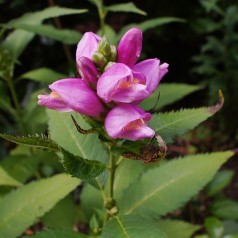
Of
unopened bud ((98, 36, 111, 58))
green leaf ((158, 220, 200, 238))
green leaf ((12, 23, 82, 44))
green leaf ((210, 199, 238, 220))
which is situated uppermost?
unopened bud ((98, 36, 111, 58))

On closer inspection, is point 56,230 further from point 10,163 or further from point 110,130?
point 10,163

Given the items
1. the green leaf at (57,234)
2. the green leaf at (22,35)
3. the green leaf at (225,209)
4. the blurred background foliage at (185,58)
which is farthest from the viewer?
the blurred background foliage at (185,58)

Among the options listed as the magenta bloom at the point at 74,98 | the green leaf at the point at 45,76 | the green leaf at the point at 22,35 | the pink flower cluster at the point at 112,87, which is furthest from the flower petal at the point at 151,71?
the green leaf at the point at 45,76

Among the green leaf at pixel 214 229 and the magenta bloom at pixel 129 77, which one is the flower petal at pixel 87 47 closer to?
the magenta bloom at pixel 129 77

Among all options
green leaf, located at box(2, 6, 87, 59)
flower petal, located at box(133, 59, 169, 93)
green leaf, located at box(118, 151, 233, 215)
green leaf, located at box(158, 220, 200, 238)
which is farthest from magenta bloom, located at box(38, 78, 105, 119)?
green leaf, located at box(2, 6, 87, 59)

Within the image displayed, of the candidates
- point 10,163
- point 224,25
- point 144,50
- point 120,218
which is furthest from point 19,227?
point 144,50

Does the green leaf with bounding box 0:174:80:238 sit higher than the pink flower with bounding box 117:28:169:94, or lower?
lower

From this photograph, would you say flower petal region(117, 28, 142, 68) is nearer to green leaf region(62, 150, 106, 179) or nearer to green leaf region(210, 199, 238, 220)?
green leaf region(62, 150, 106, 179)
